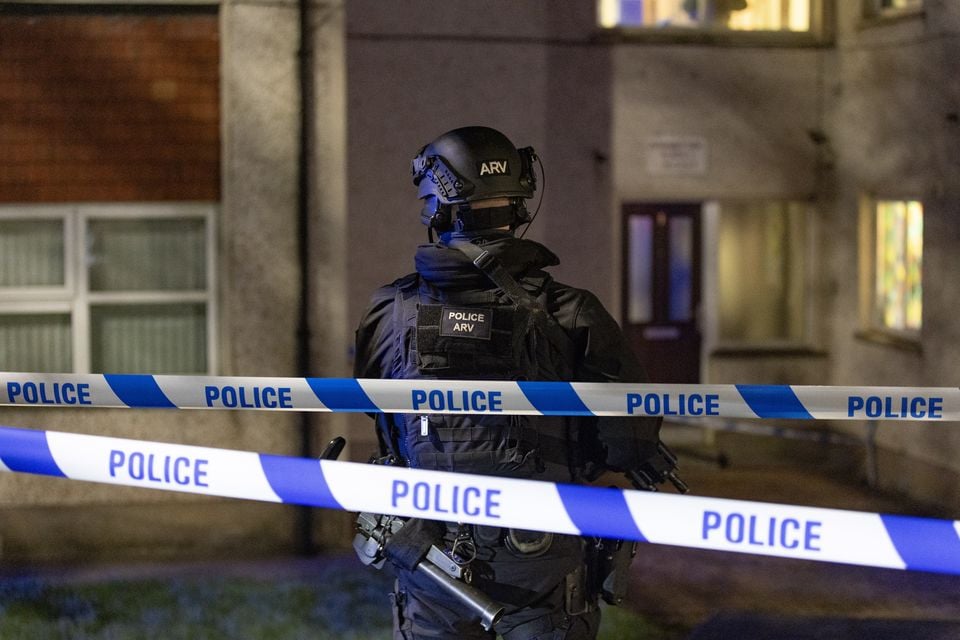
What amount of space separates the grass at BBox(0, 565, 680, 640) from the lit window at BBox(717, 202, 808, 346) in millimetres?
6153

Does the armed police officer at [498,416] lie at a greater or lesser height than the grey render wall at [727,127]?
lesser

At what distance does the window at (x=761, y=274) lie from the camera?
13.0 meters

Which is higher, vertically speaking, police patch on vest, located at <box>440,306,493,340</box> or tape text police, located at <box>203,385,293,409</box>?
police patch on vest, located at <box>440,306,493,340</box>

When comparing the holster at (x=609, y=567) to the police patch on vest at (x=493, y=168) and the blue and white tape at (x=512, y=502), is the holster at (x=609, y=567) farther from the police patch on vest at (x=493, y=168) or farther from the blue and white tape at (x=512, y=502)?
the police patch on vest at (x=493, y=168)

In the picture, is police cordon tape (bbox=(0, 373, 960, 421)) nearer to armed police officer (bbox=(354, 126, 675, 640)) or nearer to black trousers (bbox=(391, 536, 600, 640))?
armed police officer (bbox=(354, 126, 675, 640))

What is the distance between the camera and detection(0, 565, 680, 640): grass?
672cm

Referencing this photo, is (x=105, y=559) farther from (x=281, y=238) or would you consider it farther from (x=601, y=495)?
(x=601, y=495)

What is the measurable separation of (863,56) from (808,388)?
8.04m

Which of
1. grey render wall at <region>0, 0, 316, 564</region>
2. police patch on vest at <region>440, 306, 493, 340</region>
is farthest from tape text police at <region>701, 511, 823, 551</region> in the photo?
grey render wall at <region>0, 0, 316, 564</region>

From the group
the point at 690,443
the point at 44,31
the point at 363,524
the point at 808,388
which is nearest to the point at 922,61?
the point at 690,443

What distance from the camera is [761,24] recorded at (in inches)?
498

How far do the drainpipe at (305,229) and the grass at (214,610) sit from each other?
0.52 metres

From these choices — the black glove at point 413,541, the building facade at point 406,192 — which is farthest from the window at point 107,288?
the black glove at point 413,541

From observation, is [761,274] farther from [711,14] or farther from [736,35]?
[711,14]
